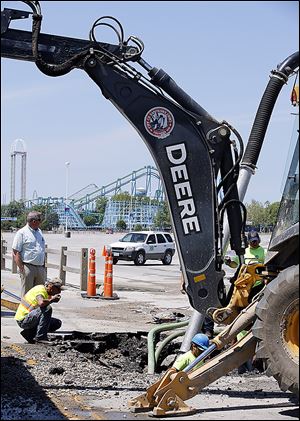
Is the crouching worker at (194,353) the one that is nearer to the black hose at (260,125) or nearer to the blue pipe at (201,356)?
the blue pipe at (201,356)

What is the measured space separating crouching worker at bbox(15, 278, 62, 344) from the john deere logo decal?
3373 millimetres

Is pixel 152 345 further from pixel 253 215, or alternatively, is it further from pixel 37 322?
pixel 253 215

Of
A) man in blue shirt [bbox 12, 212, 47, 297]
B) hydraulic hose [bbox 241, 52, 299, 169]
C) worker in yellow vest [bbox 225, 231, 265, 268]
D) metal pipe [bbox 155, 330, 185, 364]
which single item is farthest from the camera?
man in blue shirt [bbox 12, 212, 47, 297]

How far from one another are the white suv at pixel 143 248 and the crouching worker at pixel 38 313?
23638mm

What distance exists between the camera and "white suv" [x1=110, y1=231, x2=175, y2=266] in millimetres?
34219

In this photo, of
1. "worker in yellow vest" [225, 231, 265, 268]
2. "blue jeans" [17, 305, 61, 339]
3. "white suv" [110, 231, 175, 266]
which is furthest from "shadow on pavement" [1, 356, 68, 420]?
"white suv" [110, 231, 175, 266]

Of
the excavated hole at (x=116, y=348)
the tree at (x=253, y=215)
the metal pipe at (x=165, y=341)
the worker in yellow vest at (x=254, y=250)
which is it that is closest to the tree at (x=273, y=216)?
the tree at (x=253, y=215)

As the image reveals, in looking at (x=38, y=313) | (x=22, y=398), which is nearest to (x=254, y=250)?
(x=38, y=313)

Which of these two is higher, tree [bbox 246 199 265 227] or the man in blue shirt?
tree [bbox 246 199 265 227]

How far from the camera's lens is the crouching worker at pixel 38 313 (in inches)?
405

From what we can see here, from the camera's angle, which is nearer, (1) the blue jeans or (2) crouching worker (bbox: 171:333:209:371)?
(2) crouching worker (bbox: 171:333:209:371)

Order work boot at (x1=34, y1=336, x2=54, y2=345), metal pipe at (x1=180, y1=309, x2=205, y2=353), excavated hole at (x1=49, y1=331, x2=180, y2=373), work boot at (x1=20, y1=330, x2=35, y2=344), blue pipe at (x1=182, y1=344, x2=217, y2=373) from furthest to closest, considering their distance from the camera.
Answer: work boot at (x1=20, y1=330, x2=35, y2=344)
work boot at (x1=34, y1=336, x2=54, y2=345)
excavated hole at (x1=49, y1=331, x2=180, y2=373)
metal pipe at (x1=180, y1=309, x2=205, y2=353)
blue pipe at (x1=182, y1=344, x2=217, y2=373)

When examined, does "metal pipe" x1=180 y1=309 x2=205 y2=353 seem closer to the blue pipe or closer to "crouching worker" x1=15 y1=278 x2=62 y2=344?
the blue pipe

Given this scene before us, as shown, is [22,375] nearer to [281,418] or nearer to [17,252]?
[281,418]
